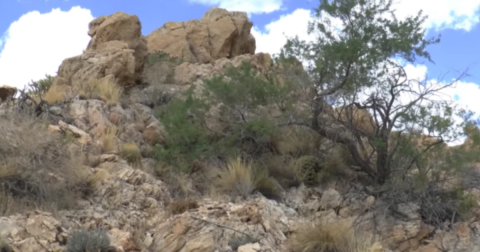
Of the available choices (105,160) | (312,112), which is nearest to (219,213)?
(105,160)

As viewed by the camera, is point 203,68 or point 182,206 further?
point 203,68

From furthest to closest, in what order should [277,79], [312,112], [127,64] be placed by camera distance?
[127,64]
[277,79]
[312,112]

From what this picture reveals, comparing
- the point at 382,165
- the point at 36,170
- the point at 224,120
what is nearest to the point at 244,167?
the point at 224,120

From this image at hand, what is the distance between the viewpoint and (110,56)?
52.0ft

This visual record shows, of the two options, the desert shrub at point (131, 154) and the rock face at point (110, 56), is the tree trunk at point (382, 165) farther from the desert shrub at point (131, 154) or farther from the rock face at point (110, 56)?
the rock face at point (110, 56)

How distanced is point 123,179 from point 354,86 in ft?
16.2

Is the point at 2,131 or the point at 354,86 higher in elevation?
the point at 354,86

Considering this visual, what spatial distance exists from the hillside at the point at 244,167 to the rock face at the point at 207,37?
4.21 m

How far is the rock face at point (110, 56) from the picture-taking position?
607 inches

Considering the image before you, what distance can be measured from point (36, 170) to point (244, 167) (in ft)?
12.3

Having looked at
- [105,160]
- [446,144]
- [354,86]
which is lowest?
[105,160]

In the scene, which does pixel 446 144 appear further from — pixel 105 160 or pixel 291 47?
pixel 105 160

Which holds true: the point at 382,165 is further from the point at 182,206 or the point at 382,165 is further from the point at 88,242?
the point at 88,242

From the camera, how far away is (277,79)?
43.4ft
